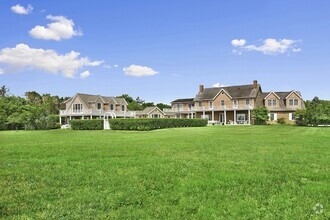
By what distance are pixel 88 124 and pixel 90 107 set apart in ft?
68.5

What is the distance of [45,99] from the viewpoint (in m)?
86.4

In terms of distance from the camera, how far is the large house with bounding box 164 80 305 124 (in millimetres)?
61625

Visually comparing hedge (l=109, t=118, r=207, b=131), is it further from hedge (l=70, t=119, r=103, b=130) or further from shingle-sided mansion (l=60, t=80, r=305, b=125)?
shingle-sided mansion (l=60, t=80, r=305, b=125)

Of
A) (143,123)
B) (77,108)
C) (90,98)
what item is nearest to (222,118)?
(90,98)

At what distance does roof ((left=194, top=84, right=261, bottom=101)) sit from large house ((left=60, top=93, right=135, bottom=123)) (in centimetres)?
1654

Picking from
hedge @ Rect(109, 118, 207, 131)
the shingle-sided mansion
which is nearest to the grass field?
hedge @ Rect(109, 118, 207, 131)

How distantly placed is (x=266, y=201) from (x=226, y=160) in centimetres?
466

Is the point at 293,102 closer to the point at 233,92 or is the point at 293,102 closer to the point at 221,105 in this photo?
the point at 233,92

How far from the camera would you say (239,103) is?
64.1 meters

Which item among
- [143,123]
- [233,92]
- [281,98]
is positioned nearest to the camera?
[143,123]

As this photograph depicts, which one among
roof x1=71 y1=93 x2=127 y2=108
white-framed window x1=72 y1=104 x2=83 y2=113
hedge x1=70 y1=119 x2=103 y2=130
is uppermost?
roof x1=71 y1=93 x2=127 y2=108

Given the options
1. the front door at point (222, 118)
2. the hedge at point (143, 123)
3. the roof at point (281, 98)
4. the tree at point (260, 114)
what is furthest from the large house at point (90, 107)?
the roof at point (281, 98)

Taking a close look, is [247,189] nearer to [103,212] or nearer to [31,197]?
[103,212]

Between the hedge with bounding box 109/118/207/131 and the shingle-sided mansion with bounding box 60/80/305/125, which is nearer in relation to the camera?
the hedge with bounding box 109/118/207/131
